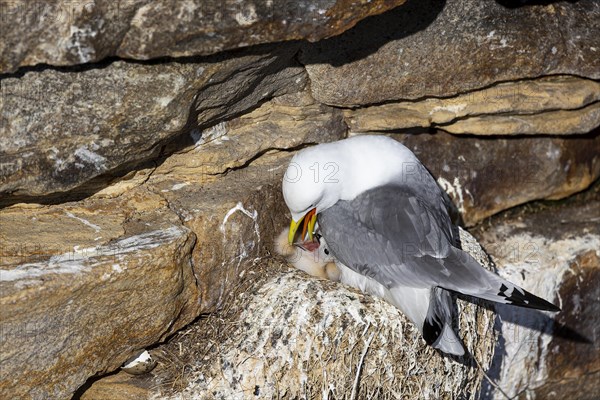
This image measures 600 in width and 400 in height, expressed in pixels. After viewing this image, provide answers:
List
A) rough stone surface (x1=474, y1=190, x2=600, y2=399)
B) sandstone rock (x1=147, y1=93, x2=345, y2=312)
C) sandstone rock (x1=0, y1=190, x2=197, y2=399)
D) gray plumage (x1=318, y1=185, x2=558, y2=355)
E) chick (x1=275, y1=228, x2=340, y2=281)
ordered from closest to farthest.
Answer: sandstone rock (x1=0, y1=190, x2=197, y2=399) < gray plumage (x1=318, y1=185, x2=558, y2=355) < sandstone rock (x1=147, y1=93, x2=345, y2=312) < chick (x1=275, y1=228, x2=340, y2=281) < rough stone surface (x1=474, y1=190, x2=600, y2=399)

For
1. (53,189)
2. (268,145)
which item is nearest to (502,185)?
(268,145)

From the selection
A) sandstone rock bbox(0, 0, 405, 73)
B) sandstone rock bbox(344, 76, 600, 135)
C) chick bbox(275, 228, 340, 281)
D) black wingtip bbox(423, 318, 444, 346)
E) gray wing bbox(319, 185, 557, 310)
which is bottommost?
black wingtip bbox(423, 318, 444, 346)

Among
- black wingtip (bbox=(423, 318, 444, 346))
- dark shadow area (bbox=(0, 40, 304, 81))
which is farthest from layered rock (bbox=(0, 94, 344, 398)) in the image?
black wingtip (bbox=(423, 318, 444, 346))

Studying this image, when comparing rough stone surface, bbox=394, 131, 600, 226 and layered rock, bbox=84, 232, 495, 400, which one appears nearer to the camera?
layered rock, bbox=84, 232, 495, 400

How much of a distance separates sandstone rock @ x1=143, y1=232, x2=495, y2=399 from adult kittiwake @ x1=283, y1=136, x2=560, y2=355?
0.51 feet

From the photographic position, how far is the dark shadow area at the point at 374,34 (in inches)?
150

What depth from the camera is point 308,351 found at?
11.7 feet

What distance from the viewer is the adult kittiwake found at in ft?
11.6

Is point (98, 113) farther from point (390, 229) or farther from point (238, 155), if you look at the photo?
point (390, 229)

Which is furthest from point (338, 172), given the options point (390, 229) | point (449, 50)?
point (449, 50)

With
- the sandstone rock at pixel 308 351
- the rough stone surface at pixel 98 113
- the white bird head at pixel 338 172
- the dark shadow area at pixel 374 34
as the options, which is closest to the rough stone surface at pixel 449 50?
the dark shadow area at pixel 374 34

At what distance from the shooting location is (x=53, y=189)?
3355 millimetres

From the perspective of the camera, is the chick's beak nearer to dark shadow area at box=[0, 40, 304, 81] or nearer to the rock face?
the rock face

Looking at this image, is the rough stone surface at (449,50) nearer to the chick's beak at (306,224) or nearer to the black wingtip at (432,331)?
the chick's beak at (306,224)
